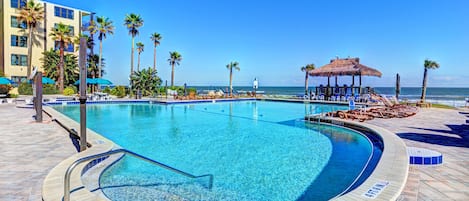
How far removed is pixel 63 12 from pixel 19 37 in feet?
16.0

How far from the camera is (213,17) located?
29.8 m

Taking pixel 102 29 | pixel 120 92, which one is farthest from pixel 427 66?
pixel 102 29

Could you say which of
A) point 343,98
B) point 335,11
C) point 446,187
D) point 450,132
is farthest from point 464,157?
point 335,11

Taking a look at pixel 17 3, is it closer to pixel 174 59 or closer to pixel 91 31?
pixel 91 31

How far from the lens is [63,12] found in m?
30.5

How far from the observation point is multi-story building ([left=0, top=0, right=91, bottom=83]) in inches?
1068

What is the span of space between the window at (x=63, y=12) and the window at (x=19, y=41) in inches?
154

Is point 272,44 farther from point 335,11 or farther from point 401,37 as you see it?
point 401,37

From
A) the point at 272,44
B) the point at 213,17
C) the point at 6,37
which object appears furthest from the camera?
the point at 272,44

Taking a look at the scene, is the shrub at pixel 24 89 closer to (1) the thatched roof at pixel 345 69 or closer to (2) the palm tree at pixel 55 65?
(2) the palm tree at pixel 55 65

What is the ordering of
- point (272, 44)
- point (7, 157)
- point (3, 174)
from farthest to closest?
point (272, 44) < point (7, 157) < point (3, 174)

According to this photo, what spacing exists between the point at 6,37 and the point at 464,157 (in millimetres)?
34118

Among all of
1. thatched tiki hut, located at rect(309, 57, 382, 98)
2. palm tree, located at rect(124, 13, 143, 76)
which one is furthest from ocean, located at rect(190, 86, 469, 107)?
palm tree, located at rect(124, 13, 143, 76)

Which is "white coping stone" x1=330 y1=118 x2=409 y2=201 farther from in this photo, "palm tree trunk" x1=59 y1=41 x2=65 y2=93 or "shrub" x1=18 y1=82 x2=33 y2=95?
"shrub" x1=18 y1=82 x2=33 y2=95
